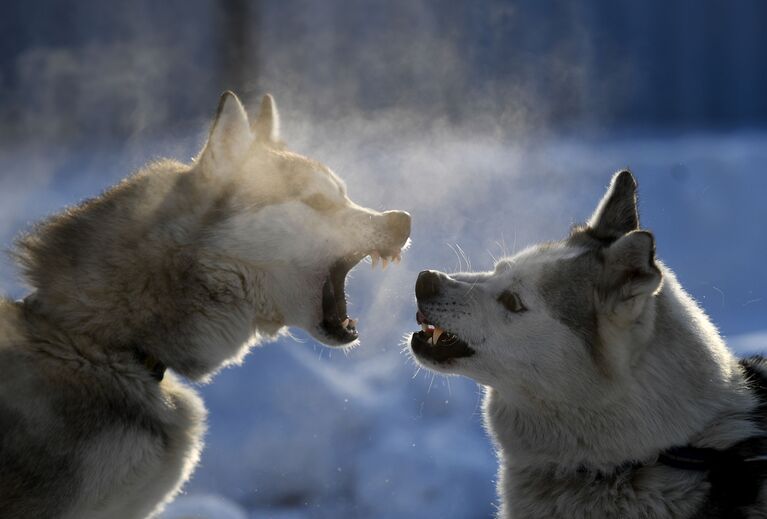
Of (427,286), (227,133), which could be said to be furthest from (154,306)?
(427,286)

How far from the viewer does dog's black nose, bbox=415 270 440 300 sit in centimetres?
328

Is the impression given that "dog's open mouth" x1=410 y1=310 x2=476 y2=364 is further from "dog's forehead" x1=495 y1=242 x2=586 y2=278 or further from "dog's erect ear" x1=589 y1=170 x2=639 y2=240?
"dog's erect ear" x1=589 y1=170 x2=639 y2=240

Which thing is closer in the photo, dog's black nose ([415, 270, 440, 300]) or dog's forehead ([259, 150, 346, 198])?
dog's black nose ([415, 270, 440, 300])

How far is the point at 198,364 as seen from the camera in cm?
341

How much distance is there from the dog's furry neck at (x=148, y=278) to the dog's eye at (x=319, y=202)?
43cm

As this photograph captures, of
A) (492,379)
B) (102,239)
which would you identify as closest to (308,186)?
(102,239)

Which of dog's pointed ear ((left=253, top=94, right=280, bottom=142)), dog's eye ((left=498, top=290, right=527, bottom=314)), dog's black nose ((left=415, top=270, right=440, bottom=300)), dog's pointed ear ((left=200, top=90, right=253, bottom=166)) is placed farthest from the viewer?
dog's pointed ear ((left=253, top=94, right=280, bottom=142))

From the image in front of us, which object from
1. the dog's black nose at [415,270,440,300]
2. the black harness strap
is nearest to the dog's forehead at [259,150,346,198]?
the dog's black nose at [415,270,440,300]

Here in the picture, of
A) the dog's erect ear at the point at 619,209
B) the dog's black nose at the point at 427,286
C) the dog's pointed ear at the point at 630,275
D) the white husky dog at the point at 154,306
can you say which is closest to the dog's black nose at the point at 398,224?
the white husky dog at the point at 154,306

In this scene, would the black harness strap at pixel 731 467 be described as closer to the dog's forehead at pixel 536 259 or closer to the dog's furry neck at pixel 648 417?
the dog's furry neck at pixel 648 417

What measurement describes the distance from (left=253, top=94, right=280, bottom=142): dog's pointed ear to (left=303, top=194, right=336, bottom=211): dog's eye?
0.44m

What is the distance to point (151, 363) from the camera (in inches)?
131

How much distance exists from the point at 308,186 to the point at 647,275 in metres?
1.65

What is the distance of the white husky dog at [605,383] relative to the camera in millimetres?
2867
